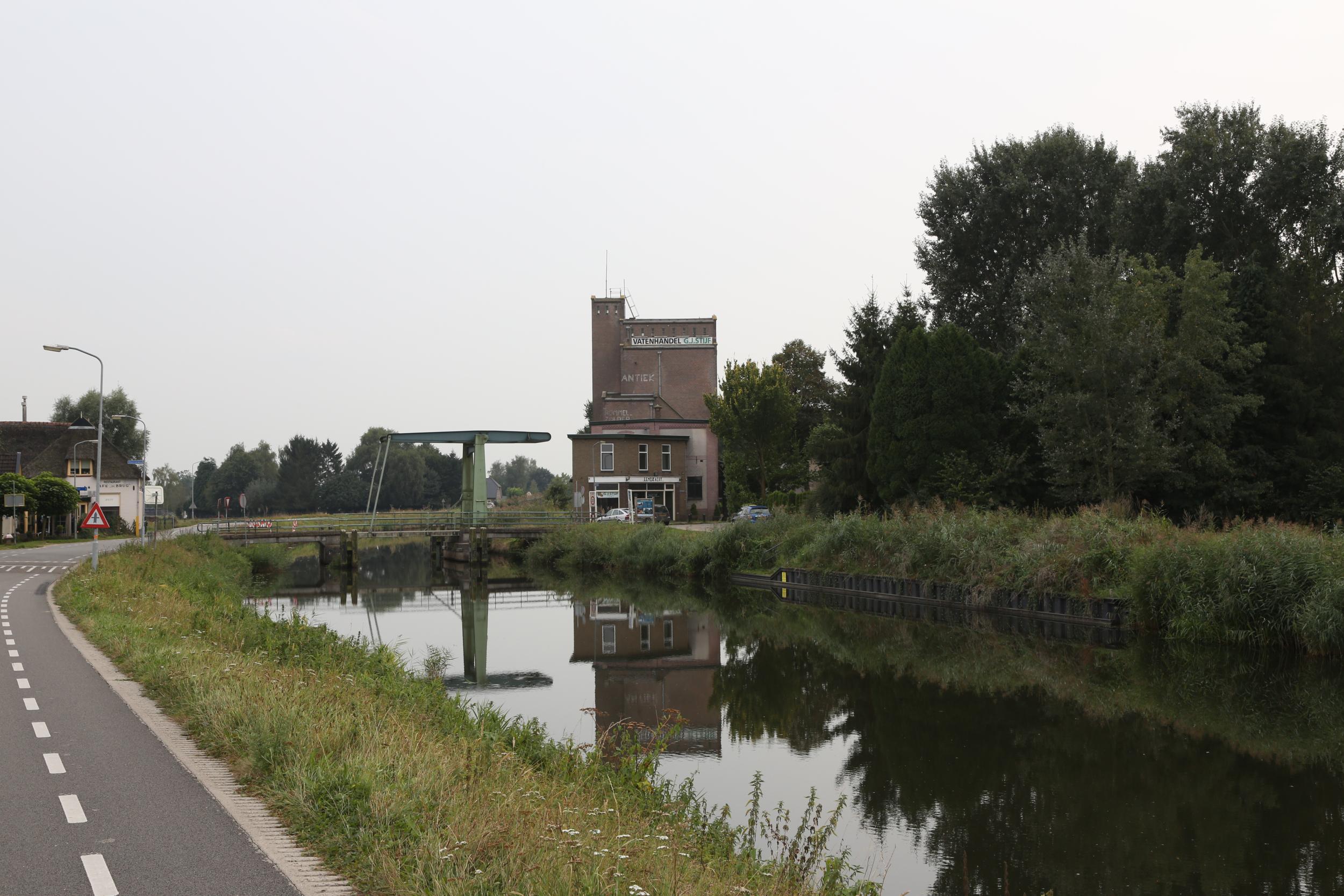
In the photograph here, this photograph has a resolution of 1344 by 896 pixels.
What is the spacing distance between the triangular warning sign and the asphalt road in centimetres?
1459

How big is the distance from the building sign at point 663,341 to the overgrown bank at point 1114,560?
35.2 metres

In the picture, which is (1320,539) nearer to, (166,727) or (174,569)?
(166,727)

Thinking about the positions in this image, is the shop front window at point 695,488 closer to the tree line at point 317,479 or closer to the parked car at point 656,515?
the parked car at point 656,515

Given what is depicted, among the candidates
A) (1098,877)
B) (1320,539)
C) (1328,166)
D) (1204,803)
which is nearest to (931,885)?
(1098,877)

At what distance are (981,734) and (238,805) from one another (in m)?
9.45

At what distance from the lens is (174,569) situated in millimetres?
27734

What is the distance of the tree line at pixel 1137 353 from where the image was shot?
98.9 feet

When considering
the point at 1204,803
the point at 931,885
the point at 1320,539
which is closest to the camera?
the point at 931,885

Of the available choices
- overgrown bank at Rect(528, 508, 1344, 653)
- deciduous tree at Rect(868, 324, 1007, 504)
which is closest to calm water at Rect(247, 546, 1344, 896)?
overgrown bank at Rect(528, 508, 1344, 653)

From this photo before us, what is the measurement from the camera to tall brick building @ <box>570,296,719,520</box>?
5956 cm

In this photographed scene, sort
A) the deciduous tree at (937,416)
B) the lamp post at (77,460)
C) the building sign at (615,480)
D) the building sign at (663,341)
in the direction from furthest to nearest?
the building sign at (663,341), the lamp post at (77,460), the building sign at (615,480), the deciduous tree at (937,416)

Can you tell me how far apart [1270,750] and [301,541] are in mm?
45416

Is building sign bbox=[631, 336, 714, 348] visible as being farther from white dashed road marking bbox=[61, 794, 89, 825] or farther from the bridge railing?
white dashed road marking bbox=[61, 794, 89, 825]

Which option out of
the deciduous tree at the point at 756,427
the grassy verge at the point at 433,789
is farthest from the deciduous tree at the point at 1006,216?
the grassy verge at the point at 433,789
